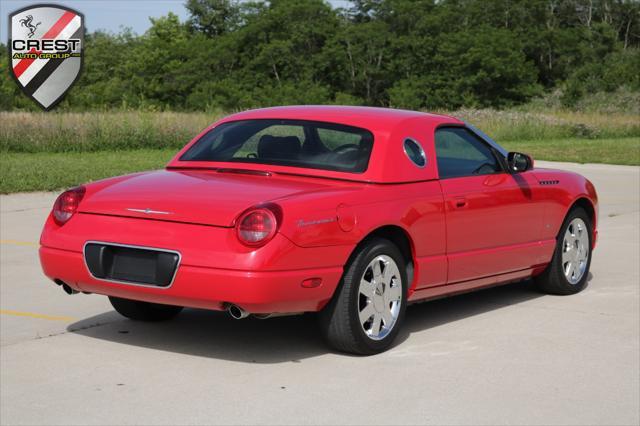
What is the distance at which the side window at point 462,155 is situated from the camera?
7535 mm

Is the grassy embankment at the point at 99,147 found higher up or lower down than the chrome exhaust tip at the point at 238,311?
lower down

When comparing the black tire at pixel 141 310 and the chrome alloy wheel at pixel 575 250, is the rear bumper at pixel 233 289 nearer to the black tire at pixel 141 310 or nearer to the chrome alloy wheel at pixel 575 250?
the black tire at pixel 141 310

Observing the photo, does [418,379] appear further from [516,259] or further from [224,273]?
[516,259]

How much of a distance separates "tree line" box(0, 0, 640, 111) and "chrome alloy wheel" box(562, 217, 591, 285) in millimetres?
84465

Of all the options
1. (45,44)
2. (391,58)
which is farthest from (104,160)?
(391,58)

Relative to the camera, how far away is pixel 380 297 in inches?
261

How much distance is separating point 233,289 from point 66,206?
1.38 metres

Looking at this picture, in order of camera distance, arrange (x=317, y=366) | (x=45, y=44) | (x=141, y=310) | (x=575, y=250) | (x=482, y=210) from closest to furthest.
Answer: (x=317, y=366), (x=141, y=310), (x=482, y=210), (x=575, y=250), (x=45, y=44)

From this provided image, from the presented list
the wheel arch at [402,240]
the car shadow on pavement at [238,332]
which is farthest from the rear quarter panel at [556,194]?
the wheel arch at [402,240]

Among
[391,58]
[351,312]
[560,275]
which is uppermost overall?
[351,312]

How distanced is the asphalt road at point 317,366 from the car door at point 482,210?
422 mm

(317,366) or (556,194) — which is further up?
(556,194)

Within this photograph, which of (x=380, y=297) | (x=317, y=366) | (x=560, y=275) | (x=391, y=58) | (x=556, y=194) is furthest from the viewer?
(x=391, y=58)

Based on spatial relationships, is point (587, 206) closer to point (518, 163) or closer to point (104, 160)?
point (518, 163)
